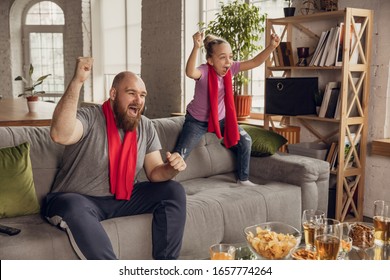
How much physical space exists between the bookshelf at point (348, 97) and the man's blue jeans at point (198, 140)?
0.73m

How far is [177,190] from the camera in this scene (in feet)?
7.78

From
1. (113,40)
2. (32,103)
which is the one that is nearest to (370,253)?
(32,103)

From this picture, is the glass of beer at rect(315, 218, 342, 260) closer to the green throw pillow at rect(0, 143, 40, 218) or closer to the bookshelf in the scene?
the green throw pillow at rect(0, 143, 40, 218)

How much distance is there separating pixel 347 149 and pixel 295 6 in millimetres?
1358

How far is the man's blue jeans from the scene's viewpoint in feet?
10.2

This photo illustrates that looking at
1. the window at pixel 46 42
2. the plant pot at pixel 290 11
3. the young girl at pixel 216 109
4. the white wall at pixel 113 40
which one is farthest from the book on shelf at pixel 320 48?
the window at pixel 46 42

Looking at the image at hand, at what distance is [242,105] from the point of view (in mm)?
4707

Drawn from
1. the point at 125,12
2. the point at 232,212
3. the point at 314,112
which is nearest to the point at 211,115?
the point at 232,212

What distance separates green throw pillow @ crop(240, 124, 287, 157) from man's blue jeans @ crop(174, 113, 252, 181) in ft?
0.23

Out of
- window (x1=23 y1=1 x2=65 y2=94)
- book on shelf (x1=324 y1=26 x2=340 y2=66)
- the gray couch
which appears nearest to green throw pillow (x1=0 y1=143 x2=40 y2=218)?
the gray couch

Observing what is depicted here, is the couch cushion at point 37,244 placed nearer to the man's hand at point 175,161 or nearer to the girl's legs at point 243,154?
the man's hand at point 175,161

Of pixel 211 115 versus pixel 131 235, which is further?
pixel 211 115
